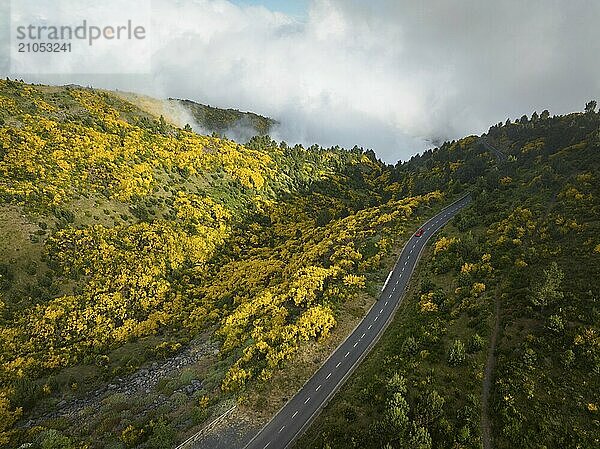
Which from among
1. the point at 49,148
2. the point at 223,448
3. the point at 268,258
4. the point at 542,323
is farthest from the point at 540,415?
the point at 49,148

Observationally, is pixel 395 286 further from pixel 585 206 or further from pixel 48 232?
pixel 48 232

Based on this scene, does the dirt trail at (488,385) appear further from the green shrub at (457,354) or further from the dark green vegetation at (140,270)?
the dark green vegetation at (140,270)

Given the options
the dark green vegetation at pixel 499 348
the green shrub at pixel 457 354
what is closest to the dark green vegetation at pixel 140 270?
the dark green vegetation at pixel 499 348

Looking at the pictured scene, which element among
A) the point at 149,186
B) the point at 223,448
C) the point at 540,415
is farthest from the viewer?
the point at 149,186

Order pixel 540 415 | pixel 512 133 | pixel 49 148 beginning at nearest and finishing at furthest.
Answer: pixel 540 415 < pixel 49 148 < pixel 512 133

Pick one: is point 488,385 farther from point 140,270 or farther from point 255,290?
point 140,270

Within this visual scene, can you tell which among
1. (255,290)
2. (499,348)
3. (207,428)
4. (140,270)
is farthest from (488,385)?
(140,270)
